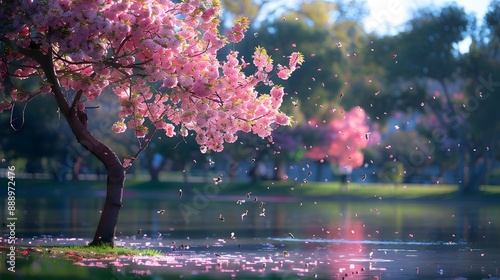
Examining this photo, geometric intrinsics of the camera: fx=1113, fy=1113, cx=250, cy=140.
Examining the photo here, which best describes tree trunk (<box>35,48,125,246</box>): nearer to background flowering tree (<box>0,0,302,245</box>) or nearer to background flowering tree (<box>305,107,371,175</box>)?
background flowering tree (<box>0,0,302,245</box>)

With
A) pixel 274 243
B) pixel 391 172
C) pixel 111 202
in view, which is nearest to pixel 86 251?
pixel 111 202

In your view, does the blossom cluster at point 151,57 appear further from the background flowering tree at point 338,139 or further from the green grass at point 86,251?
the background flowering tree at point 338,139

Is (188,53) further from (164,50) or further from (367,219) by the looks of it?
(367,219)

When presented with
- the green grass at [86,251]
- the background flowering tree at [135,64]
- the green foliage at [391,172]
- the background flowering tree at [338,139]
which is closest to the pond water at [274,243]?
the green grass at [86,251]

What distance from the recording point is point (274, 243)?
24.3 metres

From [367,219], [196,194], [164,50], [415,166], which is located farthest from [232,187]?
[164,50]

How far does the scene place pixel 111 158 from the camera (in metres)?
20.5

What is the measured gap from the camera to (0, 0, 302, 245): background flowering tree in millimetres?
18359

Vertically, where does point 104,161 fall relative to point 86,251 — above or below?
above

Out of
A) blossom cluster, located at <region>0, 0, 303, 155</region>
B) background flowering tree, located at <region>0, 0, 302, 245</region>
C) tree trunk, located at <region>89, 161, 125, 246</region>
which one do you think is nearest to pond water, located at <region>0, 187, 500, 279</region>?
tree trunk, located at <region>89, 161, 125, 246</region>

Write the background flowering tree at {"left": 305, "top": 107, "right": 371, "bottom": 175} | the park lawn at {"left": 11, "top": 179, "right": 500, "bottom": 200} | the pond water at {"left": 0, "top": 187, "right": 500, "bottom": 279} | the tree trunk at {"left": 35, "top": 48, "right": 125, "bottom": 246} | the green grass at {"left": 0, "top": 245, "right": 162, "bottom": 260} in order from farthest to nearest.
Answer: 1. the background flowering tree at {"left": 305, "top": 107, "right": 371, "bottom": 175}
2. the park lawn at {"left": 11, "top": 179, "right": 500, "bottom": 200}
3. the tree trunk at {"left": 35, "top": 48, "right": 125, "bottom": 246}
4. the green grass at {"left": 0, "top": 245, "right": 162, "bottom": 260}
5. the pond water at {"left": 0, "top": 187, "right": 500, "bottom": 279}

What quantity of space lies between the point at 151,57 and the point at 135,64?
439 mm

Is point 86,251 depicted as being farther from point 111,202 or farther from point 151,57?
point 151,57

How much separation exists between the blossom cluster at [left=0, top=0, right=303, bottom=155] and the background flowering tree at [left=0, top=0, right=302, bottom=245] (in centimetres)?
2
